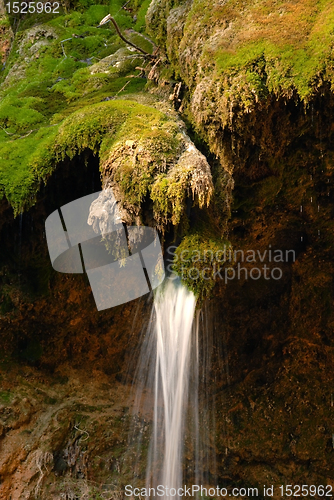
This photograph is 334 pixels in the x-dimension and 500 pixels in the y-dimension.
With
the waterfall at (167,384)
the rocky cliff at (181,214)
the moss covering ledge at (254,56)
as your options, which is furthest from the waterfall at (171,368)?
the moss covering ledge at (254,56)

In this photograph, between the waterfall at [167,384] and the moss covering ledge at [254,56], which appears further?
the waterfall at [167,384]

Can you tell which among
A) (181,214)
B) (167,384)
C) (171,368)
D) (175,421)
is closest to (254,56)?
(181,214)

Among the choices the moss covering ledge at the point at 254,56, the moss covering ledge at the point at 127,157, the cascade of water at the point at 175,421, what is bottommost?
the cascade of water at the point at 175,421

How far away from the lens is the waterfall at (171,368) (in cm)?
541

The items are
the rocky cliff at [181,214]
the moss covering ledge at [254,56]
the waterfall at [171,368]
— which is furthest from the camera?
the waterfall at [171,368]

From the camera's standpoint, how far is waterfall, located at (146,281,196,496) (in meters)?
5.41

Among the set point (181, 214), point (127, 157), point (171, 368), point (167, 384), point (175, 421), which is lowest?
point (175, 421)

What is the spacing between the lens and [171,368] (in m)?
5.95

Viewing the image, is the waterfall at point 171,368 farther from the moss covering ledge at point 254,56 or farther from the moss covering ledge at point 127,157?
the moss covering ledge at point 254,56

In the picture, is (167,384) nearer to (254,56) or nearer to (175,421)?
(175,421)

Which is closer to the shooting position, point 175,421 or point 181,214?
point 181,214

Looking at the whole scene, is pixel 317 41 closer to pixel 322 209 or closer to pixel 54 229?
pixel 322 209

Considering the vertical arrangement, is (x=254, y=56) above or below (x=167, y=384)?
above

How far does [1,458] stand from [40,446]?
0.62m
